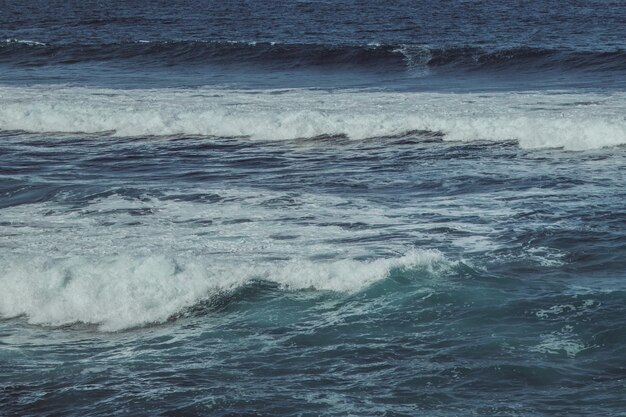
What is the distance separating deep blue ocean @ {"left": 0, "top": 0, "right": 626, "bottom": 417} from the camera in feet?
38.2

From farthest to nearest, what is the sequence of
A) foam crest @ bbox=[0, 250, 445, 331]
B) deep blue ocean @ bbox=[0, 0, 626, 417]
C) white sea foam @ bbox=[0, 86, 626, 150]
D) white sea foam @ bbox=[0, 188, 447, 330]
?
white sea foam @ bbox=[0, 86, 626, 150]
white sea foam @ bbox=[0, 188, 447, 330]
foam crest @ bbox=[0, 250, 445, 331]
deep blue ocean @ bbox=[0, 0, 626, 417]

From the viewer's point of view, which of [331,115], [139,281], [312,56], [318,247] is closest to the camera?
[139,281]

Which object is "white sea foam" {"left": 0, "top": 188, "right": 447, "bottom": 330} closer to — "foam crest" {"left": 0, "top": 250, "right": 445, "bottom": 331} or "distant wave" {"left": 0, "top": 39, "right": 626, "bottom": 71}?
"foam crest" {"left": 0, "top": 250, "right": 445, "bottom": 331}

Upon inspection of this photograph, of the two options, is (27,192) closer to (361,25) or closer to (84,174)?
(84,174)

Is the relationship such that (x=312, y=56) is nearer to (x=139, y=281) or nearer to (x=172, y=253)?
(x=172, y=253)

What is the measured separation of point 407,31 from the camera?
50.5m

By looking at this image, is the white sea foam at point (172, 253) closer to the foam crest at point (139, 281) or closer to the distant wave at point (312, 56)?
the foam crest at point (139, 281)

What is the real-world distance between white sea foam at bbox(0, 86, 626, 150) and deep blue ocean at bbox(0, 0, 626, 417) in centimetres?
9

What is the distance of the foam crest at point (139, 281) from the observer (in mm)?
14250

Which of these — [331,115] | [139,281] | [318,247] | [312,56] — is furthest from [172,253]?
[312,56]

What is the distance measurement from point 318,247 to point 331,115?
489 inches

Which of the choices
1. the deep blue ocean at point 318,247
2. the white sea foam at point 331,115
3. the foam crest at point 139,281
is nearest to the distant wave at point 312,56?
the deep blue ocean at point 318,247

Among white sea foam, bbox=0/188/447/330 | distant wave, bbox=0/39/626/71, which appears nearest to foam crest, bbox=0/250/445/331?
white sea foam, bbox=0/188/447/330

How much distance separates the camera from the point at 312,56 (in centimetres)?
4291
